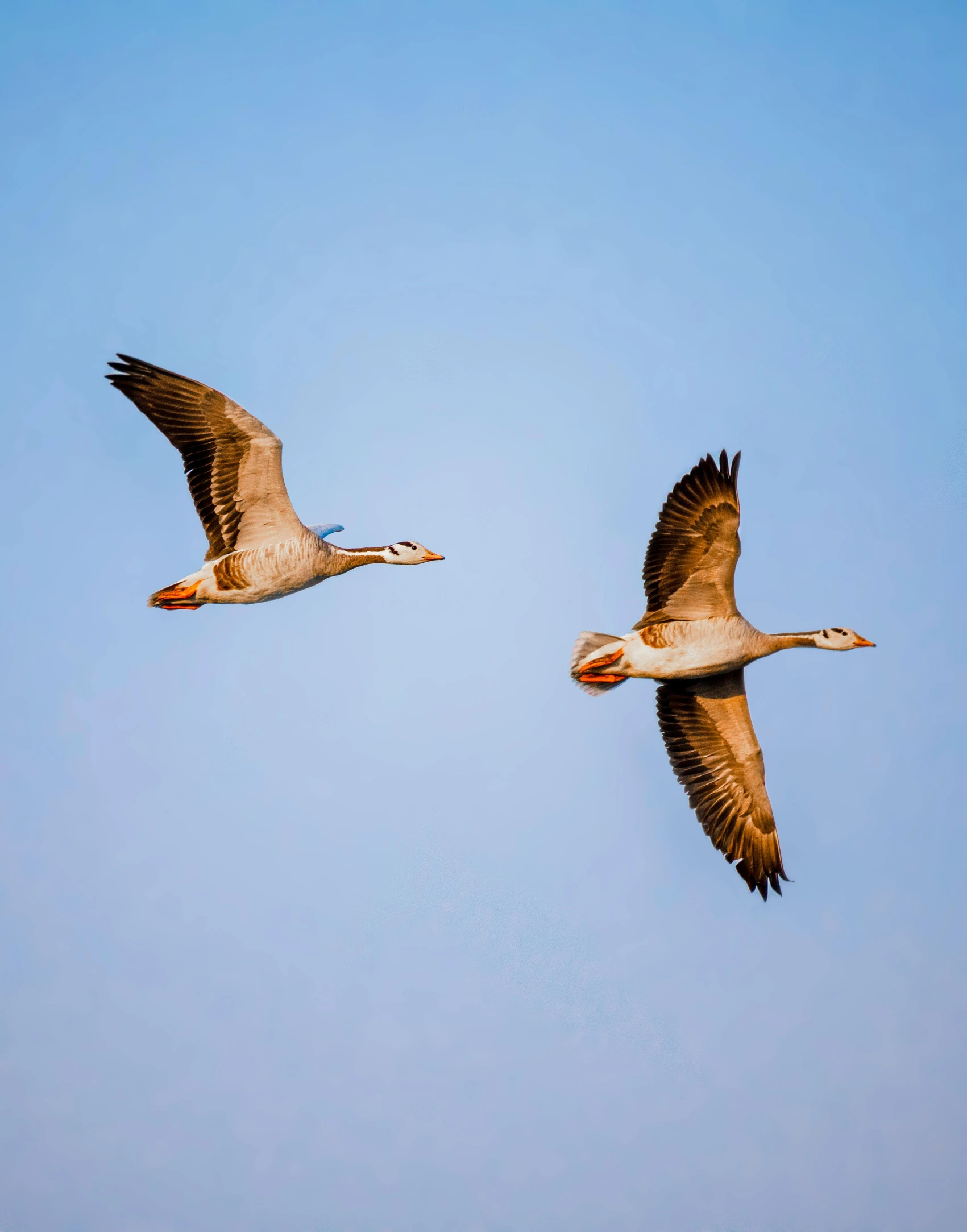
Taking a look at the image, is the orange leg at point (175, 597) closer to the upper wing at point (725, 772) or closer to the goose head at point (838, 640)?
the upper wing at point (725, 772)

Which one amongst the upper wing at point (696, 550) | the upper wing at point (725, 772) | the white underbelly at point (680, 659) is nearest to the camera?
the upper wing at point (696, 550)

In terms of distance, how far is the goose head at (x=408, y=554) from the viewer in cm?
2048

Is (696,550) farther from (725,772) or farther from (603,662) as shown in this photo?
(725,772)

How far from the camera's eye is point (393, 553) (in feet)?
67.3

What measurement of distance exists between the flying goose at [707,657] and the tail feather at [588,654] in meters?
0.01

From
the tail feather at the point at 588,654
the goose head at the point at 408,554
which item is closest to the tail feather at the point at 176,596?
the goose head at the point at 408,554

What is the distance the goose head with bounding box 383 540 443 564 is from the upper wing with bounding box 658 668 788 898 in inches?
142

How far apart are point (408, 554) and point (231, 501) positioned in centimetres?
248

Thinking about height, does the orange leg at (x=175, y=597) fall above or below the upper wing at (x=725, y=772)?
above

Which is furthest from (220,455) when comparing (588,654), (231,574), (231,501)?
(588,654)

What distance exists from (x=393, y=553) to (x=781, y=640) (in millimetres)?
5171

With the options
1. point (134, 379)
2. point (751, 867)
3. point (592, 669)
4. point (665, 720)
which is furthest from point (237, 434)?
point (751, 867)

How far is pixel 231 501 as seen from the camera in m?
19.5

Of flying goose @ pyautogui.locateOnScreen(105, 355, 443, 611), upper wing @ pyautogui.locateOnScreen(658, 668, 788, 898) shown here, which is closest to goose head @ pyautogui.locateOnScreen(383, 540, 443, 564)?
flying goose @ pyautogui.locateOnScreen(105, 355, 443, 611)
